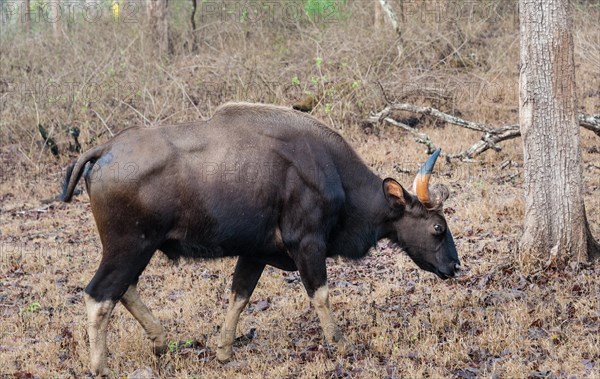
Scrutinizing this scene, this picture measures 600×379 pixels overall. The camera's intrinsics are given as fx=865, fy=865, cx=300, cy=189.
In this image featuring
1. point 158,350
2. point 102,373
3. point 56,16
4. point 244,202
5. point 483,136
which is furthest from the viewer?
point 56,16

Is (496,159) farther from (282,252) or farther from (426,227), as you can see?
(282,252)

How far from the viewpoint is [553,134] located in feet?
28.6

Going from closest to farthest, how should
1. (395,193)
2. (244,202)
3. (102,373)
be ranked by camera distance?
(102,373) → (244,202) → (395,193)

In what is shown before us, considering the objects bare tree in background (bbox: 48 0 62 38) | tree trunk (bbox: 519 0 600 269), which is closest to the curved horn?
tree trunk (bbox: 519 0 600 269)

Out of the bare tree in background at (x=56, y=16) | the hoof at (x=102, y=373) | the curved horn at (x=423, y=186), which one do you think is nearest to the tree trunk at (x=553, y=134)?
the curved horn at (x=423, y=186)

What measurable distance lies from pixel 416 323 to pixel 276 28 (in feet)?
Answer: 43.5

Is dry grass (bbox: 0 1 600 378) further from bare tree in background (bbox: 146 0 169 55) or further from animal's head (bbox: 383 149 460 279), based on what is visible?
animal's head (bbox: 383 149 460 279)

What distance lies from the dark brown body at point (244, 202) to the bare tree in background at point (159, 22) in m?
12.7

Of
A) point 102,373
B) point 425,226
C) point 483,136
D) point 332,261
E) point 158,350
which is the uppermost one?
point 425,226

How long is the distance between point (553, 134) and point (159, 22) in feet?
43.0

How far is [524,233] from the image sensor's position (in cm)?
897

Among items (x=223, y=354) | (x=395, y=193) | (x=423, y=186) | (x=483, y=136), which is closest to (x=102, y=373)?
(x=223, y=354)

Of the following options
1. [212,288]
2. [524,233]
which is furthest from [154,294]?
[524,233]

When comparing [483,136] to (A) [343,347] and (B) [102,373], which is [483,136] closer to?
(A) [343,347]
